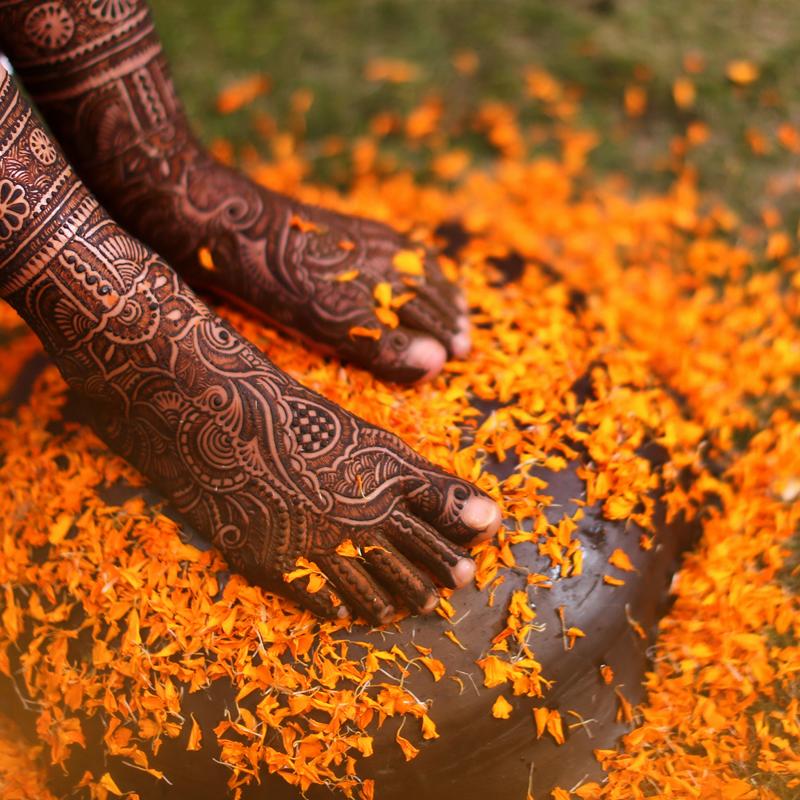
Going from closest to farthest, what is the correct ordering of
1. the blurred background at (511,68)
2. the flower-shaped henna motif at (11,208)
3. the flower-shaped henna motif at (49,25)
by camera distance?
the flower-shaped henna motif at (11,208)
the flower-shaped henna motif at (49,25)
the blurred background at (511,68)

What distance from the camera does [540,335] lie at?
55.5 inches

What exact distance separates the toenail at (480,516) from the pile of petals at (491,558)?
57mm

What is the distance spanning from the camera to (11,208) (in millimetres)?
1088

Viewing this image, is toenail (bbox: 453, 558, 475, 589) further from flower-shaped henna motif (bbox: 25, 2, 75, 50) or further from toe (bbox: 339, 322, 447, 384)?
flower-shaped henna motif (bbox: 25, 2, 75, 50)

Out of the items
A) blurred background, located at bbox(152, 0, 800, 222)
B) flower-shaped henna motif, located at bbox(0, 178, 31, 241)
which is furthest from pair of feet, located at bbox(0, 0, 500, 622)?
blurred background, located at bbox(152, 0, 800, 222)

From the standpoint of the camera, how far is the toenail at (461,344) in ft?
4.42

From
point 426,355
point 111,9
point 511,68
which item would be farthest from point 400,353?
point 511,68

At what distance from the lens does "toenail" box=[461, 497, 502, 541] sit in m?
1.13

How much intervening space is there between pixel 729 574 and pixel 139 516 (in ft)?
2.99

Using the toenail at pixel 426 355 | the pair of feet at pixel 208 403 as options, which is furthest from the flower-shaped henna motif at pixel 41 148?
the toenail at pixel 426 355

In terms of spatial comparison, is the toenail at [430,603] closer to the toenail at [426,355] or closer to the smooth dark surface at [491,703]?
the smooth dark surface at [491,703]

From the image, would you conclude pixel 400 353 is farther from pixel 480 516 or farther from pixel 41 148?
pixel 41 148

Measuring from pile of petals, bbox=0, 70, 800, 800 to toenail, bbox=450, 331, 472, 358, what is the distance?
25 millimetres

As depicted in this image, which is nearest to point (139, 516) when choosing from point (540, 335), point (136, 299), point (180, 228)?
point (136, 299)
